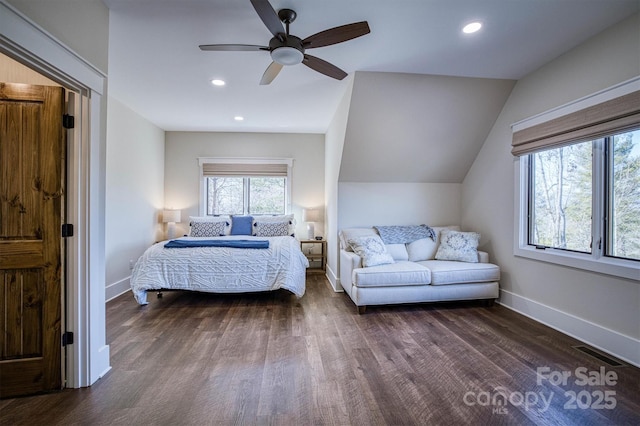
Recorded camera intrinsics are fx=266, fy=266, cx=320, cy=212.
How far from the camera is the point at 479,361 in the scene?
2.07 metres

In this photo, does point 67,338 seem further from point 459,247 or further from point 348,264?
point 459,247

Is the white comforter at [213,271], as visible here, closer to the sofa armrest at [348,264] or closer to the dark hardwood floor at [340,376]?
the dark hardwood floor at [340,376]

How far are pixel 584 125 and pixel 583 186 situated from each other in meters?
0.58

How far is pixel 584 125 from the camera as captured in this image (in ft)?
7.73

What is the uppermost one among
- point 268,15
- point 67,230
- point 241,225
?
point 268,15

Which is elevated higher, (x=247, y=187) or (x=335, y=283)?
(x=247, y=187)

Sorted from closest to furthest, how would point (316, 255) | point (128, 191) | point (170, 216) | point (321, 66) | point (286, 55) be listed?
point (286, 55) → point (321, 66) → point (128, 191) → point (170, 216) → point (316, 255)

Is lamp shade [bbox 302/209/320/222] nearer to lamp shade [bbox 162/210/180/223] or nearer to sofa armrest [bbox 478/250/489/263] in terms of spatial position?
lamp shade [bbox 162/210/180/223]

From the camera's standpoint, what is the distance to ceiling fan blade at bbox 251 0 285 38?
1.53m

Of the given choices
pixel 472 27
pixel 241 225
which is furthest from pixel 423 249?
pixel 241 225

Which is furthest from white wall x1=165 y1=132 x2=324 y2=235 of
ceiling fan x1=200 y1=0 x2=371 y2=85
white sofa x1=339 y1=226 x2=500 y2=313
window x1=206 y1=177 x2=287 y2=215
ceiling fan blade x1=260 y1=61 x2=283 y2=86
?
ceiling fan x1=200 y1=0 x2=371 y2=85

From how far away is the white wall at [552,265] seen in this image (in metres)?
2.12

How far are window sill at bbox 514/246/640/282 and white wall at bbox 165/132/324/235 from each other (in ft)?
10.8

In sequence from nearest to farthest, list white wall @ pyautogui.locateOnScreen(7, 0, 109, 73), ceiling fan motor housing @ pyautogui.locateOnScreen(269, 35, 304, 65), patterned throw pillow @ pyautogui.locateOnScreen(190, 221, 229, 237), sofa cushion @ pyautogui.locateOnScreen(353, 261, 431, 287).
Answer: white wall @ pyautogui.locateOnScreen(7, 0, 109, 73)
ceiling fan motor housing @ pyautogui.locateOnScreen(269, 35, 304, 65)
sofa cushion @ pyautogui.locateOnScreen(353, 261, 431, 287)
patterned throw pillow @ pyautogui.locateOnScreen(190, 221, 229, 237)
